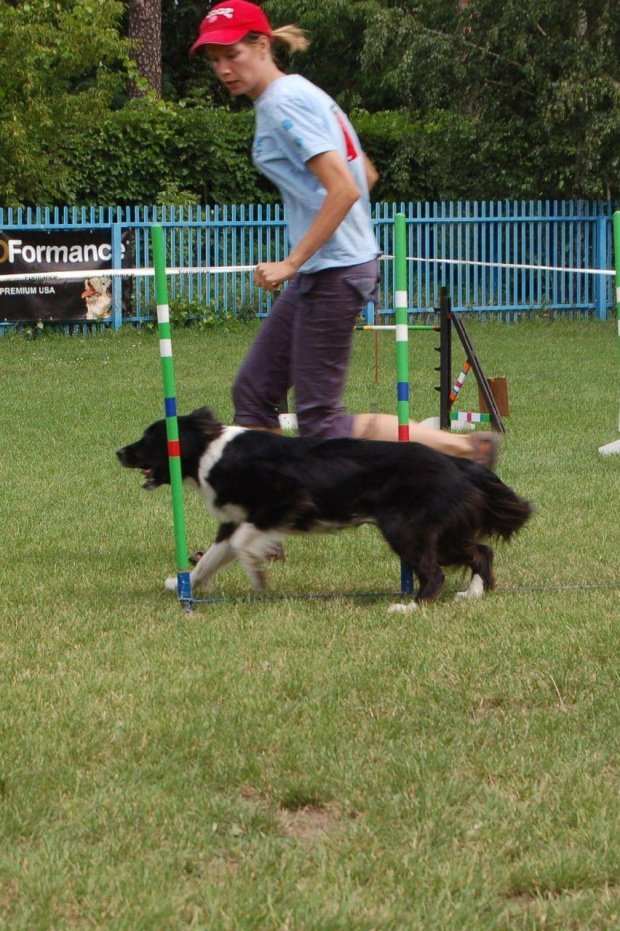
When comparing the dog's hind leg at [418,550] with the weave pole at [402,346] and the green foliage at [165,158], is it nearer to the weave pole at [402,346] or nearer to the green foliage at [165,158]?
the weave pole at [402,346]

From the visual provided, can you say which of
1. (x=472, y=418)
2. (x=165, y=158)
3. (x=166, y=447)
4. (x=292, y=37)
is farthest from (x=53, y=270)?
(x=292, y=37)

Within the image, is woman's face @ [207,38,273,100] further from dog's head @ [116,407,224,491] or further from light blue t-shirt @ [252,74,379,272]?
dog's head @ [116,407,224,491]

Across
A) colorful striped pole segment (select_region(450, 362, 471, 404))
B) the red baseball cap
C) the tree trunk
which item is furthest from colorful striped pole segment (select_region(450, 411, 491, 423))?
the tree trunk

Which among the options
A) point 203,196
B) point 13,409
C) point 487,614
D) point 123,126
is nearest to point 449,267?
point 203,196

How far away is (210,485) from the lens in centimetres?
472

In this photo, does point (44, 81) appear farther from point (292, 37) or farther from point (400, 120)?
point (292, 37)

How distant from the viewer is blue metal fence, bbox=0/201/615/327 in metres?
19.0

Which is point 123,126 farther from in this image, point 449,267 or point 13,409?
point 13,409

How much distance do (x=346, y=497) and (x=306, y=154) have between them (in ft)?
4.04

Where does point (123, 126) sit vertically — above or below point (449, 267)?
above

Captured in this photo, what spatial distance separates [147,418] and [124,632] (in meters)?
6.22

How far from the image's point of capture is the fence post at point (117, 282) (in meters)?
17.7

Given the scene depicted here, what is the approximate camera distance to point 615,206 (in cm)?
2134

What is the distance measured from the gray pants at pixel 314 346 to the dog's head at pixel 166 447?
307 millimetres
